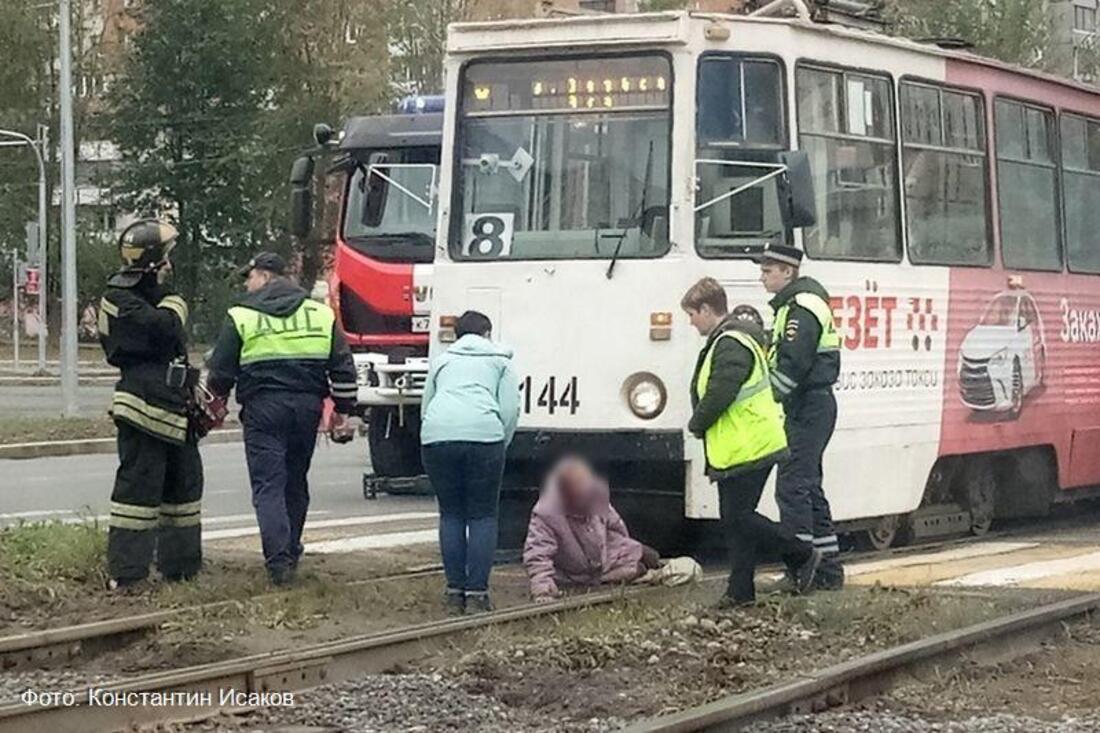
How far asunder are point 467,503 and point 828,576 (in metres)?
2.09

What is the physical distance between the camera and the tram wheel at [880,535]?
46.5 feet

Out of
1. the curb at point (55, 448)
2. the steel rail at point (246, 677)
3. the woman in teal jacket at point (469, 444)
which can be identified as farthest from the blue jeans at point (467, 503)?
the curb at point (55, 448)

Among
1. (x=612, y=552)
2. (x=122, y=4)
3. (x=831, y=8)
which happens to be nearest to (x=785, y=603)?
(x=612, y=552)

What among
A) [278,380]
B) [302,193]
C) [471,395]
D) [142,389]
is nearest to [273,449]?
[278,380]

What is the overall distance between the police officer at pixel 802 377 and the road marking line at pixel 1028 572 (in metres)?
1.30

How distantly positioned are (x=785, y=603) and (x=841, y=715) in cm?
237

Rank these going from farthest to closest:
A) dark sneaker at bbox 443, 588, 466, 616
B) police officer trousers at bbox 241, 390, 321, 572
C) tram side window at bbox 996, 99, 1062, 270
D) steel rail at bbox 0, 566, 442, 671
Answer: tram side window at bbox 996, 99, 1062, 270 → police officer trousers at bbox 241, 390, 321, 572 → dark sneaker at bbox 443, 588, 466, 616 → steel rail at bbox 0, 566, 442, 671

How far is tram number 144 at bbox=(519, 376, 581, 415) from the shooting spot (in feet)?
40.7

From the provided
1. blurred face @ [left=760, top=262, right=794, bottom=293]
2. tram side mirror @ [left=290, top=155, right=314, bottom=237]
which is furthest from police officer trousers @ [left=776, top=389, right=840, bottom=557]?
tram side mirror @ [left=290, top=155, right=314, bottom=237]

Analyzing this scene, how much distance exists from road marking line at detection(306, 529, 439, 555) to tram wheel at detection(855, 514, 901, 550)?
2.97 meters

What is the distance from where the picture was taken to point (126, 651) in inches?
369

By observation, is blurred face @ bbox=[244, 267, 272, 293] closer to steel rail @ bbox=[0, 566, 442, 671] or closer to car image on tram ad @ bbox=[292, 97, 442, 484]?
steel rail @ bbox=[0, 566, 442, 671]

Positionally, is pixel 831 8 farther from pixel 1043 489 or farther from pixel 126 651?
pixel 126 651

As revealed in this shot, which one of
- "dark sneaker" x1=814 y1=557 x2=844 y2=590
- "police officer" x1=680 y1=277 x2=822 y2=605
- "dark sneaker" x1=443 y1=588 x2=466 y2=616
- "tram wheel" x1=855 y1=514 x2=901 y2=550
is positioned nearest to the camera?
"police officer" x1=680 y1=277 x2=822 y2=605
